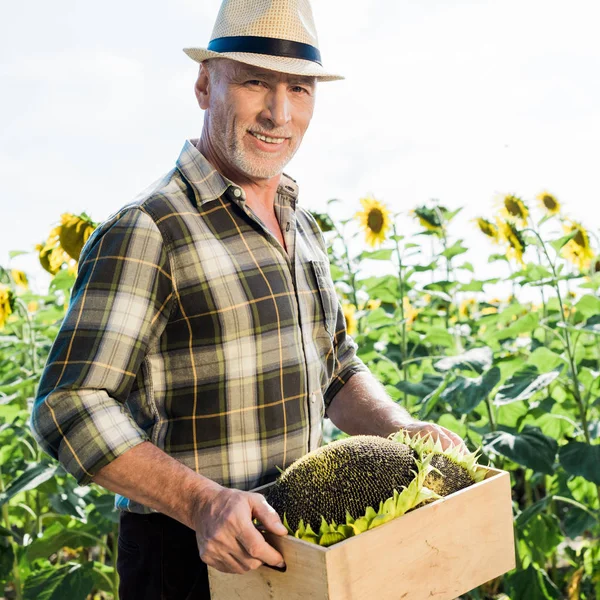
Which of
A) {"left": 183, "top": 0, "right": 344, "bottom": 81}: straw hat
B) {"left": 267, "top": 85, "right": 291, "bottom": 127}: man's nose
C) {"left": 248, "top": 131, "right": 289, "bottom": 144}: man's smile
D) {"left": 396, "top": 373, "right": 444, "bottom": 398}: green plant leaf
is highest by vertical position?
{"left": 183, "top": 0, "right": 344, "bottom": 81}: straw hat

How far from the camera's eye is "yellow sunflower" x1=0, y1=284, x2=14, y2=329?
3.48 meters

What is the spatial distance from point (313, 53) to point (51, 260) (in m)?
1.84

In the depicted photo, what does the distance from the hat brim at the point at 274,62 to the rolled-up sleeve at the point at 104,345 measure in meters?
0.40

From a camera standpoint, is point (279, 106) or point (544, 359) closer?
point (279, 106)

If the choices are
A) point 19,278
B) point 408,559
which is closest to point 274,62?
point 408,559

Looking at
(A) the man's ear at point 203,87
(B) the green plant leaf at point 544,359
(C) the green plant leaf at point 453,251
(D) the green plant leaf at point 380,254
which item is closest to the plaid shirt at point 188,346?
(A) the man's ear at point 203,87

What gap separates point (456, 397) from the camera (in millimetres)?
3010

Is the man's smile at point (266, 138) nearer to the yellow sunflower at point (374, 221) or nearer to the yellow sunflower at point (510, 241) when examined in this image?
the yellow sunflower at point (510, 241)

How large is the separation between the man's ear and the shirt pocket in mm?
438

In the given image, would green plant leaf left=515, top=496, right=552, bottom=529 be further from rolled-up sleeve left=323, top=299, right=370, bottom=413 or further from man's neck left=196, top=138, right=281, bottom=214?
man's neck left=196, top=138, right=281, bottom=214

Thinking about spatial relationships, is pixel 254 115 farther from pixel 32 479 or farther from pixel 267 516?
pixel 32 479

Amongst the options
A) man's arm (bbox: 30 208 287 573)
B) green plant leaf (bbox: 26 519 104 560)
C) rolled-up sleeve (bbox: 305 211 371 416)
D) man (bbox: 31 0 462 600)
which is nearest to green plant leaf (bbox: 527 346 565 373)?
rolled-up sleeve (bbox: 305 211 371 416)

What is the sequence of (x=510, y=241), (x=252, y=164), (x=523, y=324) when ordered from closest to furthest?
(x=252, y=164), (x=523, y=324), (x=510, y=241)

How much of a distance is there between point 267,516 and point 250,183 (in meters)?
0.85
